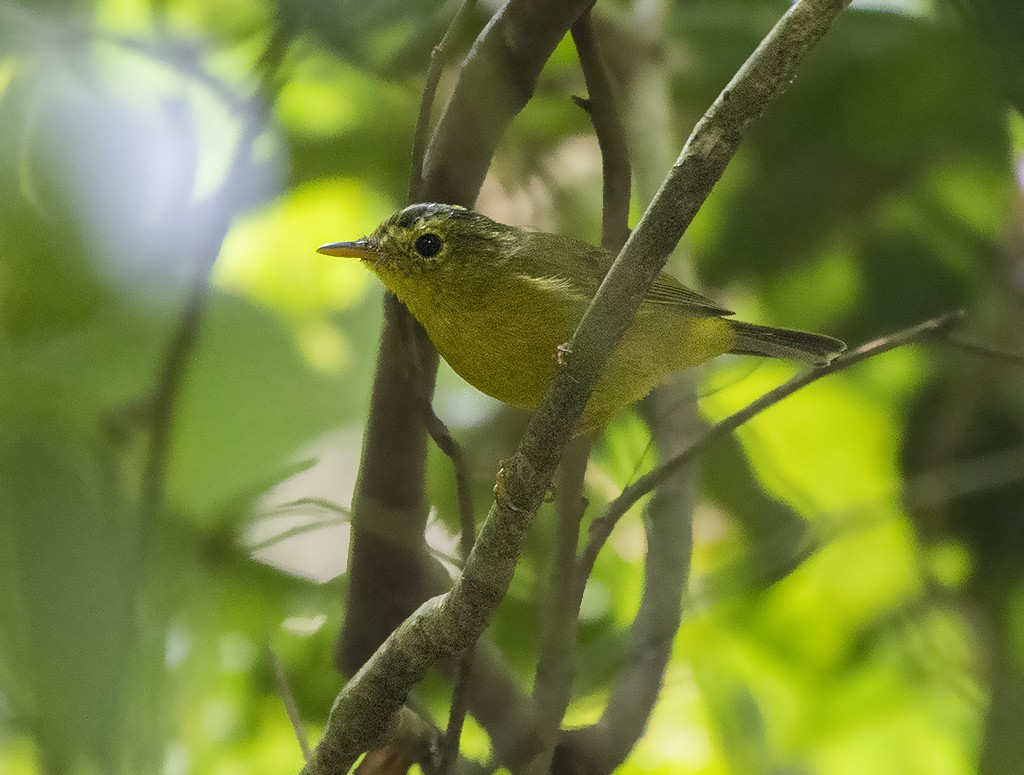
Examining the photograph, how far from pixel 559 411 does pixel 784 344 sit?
88 cm

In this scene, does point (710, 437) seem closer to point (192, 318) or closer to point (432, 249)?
point (432, 249)

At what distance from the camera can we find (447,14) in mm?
1511

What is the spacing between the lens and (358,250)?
1.75m

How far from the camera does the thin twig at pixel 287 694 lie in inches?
59.7

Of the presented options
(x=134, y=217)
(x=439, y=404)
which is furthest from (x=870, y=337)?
(x=134, y=217)

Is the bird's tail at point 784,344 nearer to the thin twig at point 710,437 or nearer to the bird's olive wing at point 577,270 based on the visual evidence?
the bird's olive wing at point 577,270

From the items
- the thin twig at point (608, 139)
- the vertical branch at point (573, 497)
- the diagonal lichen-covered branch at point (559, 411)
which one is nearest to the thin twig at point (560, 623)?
the vertical branch at point (573, 497)

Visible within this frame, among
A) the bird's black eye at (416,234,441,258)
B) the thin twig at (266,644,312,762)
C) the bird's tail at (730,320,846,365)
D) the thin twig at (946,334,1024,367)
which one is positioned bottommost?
the thin twig at (266,644,312,762)

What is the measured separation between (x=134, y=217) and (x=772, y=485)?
1275 mm

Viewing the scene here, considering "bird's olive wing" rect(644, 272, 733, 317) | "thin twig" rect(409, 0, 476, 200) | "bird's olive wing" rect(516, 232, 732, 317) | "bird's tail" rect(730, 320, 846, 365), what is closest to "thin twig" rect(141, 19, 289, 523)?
"thin twig" rect(409, 0, 476, 200)

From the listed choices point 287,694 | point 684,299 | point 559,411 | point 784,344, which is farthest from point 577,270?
point 287,694

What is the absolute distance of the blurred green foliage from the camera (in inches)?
48.3

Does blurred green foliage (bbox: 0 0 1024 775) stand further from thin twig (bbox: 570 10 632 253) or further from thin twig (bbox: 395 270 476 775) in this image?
thin twig (bbox: 570 10 632 253)

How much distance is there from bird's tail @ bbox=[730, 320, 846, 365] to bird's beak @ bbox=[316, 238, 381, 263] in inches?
26.3
